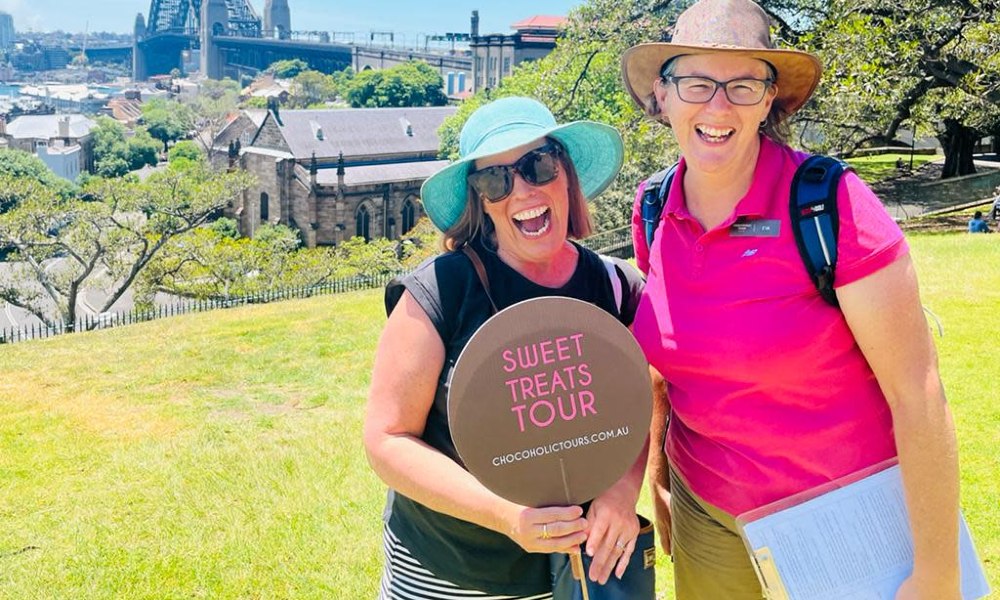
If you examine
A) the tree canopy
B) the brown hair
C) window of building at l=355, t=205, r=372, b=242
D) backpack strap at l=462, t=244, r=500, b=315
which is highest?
the tree canopy

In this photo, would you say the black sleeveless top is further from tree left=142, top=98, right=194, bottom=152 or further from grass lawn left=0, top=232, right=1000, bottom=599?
tree left=142, top=98, right=194, bottom=152

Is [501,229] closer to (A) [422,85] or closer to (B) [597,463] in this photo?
(B) [597,463]

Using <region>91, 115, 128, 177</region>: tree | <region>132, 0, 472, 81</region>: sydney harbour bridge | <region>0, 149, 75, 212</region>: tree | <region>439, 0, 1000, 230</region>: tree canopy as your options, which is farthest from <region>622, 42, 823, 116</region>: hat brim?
<region>132, 0, 472, 81</region>: sydney harbour bridge

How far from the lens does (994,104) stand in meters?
12.6

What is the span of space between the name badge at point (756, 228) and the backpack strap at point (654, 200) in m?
0.31

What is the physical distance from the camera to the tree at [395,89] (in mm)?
87625

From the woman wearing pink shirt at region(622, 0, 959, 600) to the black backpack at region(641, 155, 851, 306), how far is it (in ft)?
0.07

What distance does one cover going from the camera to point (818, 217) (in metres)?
1.76

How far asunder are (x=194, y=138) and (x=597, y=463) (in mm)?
103821

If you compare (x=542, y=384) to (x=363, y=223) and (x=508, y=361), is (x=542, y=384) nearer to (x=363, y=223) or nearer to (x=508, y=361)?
(x=508, y=361)

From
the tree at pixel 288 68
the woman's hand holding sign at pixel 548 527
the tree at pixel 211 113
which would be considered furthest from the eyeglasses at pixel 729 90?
the tree at pixel 288 68

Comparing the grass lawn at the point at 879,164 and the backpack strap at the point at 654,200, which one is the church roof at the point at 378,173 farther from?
the backpack strap at the point at 654,200

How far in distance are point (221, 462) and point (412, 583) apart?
4.17m

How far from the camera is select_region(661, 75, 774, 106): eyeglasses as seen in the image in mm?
1920
